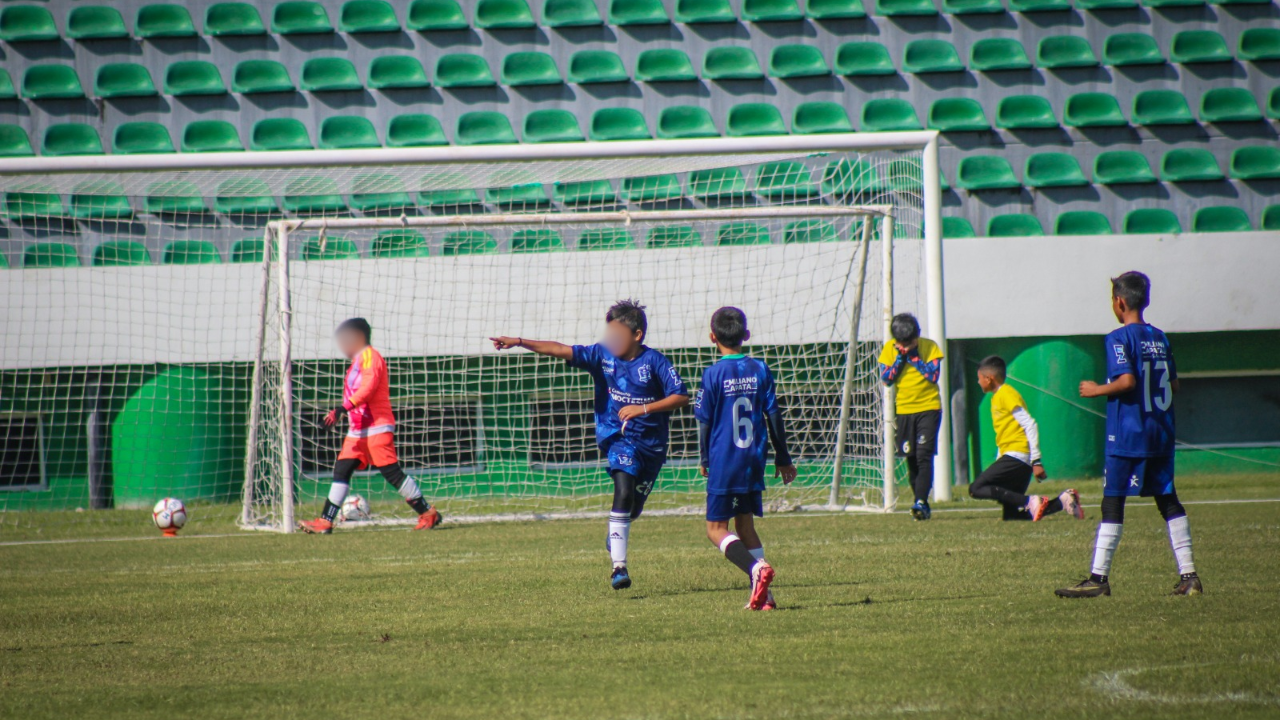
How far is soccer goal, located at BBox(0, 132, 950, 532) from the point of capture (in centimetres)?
1146

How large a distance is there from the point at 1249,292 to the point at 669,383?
937 cm

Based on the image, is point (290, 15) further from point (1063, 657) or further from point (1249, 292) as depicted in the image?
point (1063, 657)

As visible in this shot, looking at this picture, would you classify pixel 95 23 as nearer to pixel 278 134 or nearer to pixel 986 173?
pixel 278 134

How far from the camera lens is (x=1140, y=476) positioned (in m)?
5.24

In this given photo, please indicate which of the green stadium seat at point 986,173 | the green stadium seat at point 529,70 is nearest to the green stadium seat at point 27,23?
the green stadium seat at point 529,70

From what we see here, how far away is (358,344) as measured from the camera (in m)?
9.44

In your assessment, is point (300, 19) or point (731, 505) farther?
point (300, 19)

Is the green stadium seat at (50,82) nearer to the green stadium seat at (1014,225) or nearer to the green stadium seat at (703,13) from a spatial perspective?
the green stadium seat at (703,13)

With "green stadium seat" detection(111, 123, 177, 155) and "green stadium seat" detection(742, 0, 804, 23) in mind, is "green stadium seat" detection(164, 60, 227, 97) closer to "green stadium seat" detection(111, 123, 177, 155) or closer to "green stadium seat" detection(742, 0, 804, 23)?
"green stadium seat" detection(111, 123, 177, 155)

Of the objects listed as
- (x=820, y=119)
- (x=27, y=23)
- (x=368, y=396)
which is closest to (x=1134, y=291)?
(x=368, y=396)

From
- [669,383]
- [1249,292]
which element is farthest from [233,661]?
[1249,292]

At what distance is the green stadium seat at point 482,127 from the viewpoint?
15508mm

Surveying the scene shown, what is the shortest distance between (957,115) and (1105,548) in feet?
37.3

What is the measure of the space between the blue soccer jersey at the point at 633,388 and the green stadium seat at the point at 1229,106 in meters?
12.4
